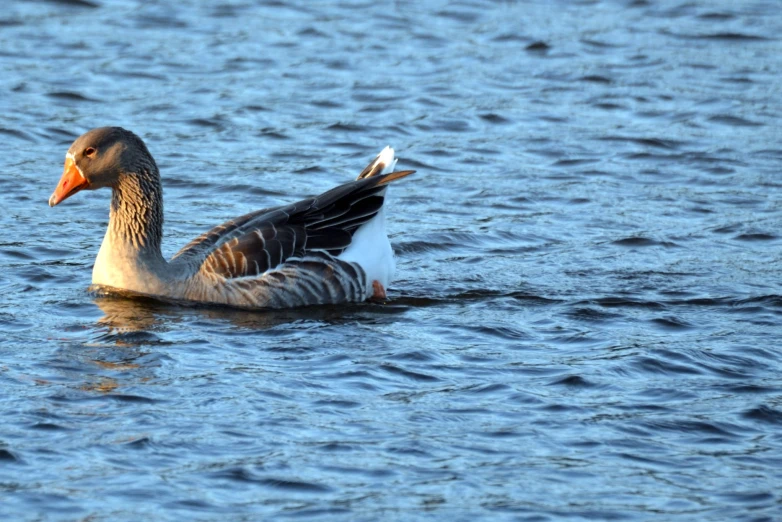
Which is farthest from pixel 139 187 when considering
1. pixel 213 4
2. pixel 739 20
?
pixel 739 20

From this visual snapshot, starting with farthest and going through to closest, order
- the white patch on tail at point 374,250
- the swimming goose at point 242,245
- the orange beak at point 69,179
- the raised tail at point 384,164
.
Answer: the raised tail at point 384,164
the white patch on tail at point 374,250
the orange beak at point 69,179
the swimming goose at point 242,245

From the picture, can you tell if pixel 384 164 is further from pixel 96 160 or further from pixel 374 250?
pixel 96 160

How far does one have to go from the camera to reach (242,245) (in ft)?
32.1

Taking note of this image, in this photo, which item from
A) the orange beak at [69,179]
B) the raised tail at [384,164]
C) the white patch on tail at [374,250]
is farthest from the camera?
the raised tail at [384,164]

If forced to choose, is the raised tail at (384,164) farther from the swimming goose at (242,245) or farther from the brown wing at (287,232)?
the brown wing at (287,232)

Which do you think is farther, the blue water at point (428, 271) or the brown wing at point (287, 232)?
the brown wing at point (287, 232)

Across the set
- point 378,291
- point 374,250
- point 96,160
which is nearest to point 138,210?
point 96,160

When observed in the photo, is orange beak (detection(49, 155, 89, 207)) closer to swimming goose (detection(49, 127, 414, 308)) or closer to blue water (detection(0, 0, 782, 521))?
swimming goose (detection(49, 127, 414, 308))

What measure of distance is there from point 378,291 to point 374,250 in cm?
32

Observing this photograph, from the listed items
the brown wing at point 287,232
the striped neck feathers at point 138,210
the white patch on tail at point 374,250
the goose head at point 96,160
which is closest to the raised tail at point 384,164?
the white patch on tail at point 374,250

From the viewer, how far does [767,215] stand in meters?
12.6

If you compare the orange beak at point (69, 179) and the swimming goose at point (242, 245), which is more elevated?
the orange beak at point (69, 179)

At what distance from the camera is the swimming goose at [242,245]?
9.74 meters

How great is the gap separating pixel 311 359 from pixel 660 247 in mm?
4259
